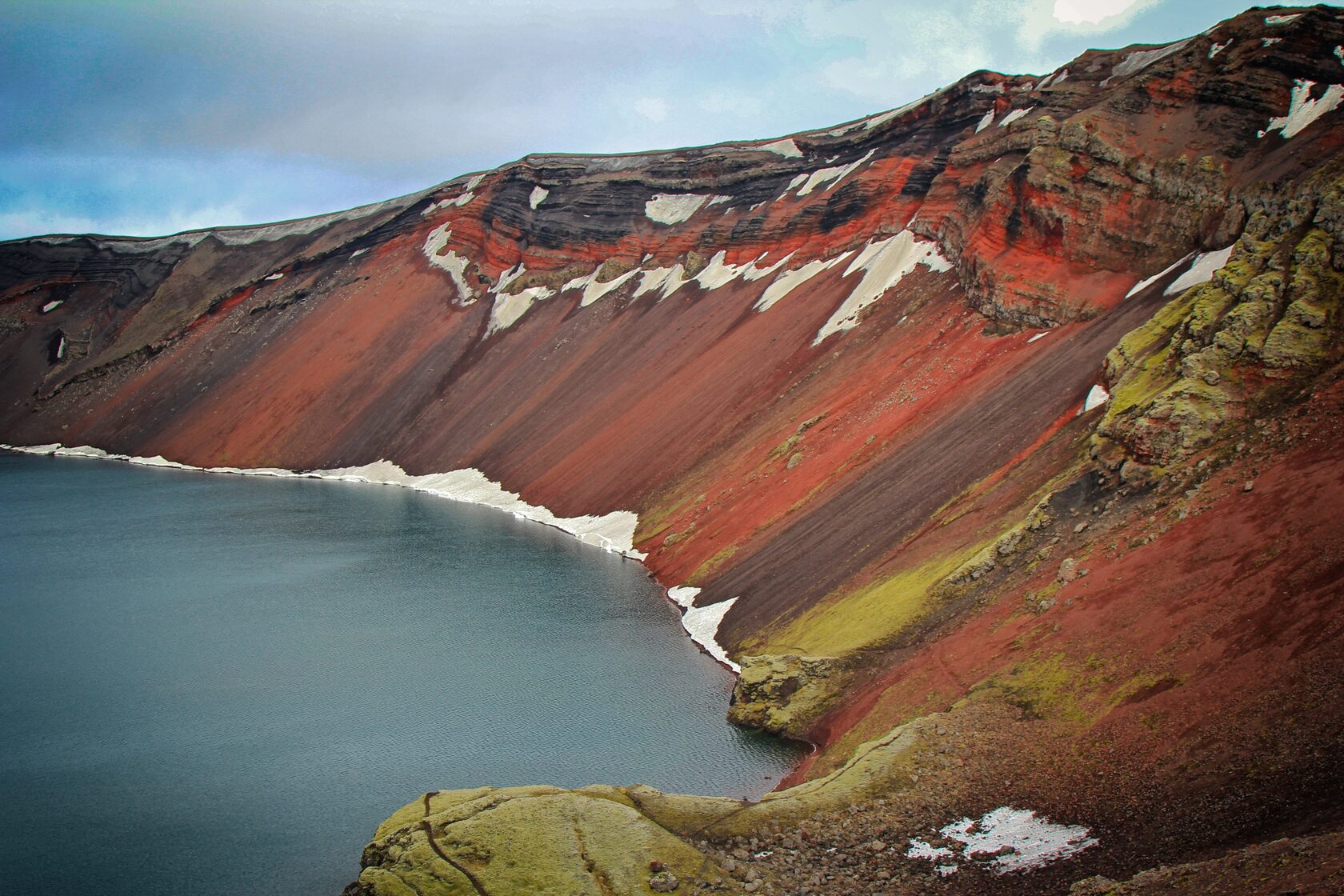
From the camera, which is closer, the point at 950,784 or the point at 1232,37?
the point at 950,784

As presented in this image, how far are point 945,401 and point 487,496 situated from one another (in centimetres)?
3688

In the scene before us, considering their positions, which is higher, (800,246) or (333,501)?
(800,246)

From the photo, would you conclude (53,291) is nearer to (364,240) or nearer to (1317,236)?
(364,240)

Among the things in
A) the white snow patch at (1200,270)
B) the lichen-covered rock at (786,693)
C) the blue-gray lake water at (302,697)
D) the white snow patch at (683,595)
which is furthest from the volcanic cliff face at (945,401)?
the blue-gray lake water at (302,697)

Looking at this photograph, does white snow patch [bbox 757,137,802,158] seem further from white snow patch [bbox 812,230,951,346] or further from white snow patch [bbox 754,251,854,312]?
white snow patch [bbox 812,230,951,346]

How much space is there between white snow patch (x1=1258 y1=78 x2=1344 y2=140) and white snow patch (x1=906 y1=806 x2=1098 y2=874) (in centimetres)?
3641

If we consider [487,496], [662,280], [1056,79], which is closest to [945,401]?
[1056,79]

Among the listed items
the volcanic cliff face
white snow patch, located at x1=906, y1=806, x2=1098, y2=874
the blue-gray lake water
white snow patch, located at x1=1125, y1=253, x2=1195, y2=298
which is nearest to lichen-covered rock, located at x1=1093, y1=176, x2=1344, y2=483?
the volcanic cliff face

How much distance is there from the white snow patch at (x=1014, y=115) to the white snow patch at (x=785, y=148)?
28594 mm

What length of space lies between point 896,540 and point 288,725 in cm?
2101

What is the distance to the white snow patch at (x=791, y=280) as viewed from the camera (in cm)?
6969

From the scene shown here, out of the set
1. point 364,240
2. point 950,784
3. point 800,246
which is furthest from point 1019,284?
point 364,240

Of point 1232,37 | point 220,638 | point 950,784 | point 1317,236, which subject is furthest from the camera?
point 1232,37

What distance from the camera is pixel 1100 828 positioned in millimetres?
16641
